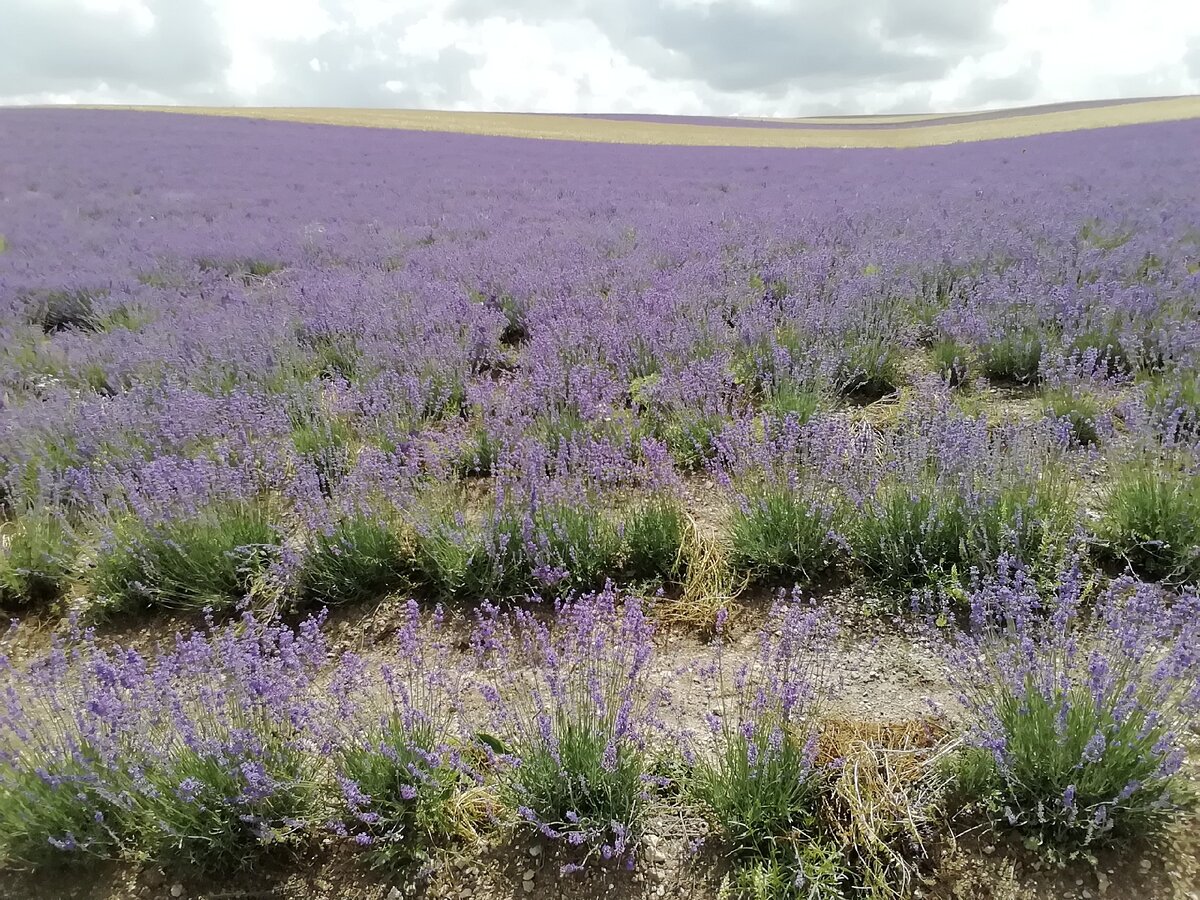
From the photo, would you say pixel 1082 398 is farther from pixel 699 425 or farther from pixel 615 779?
pixel 615 779

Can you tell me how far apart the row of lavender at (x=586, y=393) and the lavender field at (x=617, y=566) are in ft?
0.10

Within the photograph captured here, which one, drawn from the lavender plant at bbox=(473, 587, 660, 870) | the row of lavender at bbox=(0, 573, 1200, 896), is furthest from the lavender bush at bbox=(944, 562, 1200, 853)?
the lavender plant at bbox=(473, 587, 660, 870)

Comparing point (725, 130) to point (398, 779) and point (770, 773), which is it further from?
point (398, 779)

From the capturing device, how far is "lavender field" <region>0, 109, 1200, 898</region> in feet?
6.36

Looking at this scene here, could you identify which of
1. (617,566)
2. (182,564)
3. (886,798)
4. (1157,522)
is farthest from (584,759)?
(1157,522)

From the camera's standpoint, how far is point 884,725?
222cm

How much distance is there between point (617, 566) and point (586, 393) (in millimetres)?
1164

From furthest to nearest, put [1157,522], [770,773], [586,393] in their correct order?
[586,393], [1157,522], [770,773]

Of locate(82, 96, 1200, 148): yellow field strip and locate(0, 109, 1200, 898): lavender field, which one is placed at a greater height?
locate(82, 96, 1200, 148): yellow field strip

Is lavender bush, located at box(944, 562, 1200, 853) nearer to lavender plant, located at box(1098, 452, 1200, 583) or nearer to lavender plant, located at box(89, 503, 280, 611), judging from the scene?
lavender plant, located at box(1098, 452, 1200, 583)

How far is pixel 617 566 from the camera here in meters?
3.07

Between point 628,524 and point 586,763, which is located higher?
point 628,524

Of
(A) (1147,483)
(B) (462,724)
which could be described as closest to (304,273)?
(B) (462,724)

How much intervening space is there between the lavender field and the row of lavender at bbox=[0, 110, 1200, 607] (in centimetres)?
3
